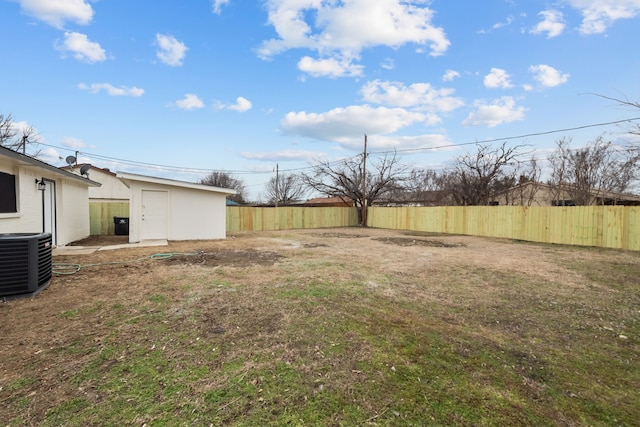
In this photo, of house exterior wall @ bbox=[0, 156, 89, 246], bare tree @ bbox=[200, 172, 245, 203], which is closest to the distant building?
house exterior wall @ bbox=[0, 156, 89, 246]

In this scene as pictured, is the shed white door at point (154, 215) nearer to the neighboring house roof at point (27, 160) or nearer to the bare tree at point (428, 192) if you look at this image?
the neighboring house roof at point (27, 160)

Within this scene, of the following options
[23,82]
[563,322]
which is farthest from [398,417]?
[23,82]

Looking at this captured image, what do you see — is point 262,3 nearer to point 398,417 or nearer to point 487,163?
point 398,417

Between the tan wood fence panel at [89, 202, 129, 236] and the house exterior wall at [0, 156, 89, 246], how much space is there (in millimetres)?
2536

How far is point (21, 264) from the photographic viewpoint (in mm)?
3787

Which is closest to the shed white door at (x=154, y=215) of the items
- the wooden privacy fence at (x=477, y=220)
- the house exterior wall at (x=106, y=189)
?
the wooden privacy fence at (x=477, y=220)

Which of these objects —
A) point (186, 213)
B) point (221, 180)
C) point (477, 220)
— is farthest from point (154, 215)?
point (221, 180)

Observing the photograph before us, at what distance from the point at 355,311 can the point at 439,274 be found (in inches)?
119

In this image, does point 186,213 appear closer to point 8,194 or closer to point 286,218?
point 8,194

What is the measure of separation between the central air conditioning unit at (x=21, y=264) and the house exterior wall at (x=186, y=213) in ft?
22.3

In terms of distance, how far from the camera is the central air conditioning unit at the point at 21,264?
367 centimetres

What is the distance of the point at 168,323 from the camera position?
10.5 ft

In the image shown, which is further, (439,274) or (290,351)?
(439,274)

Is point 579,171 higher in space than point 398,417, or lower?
higher
